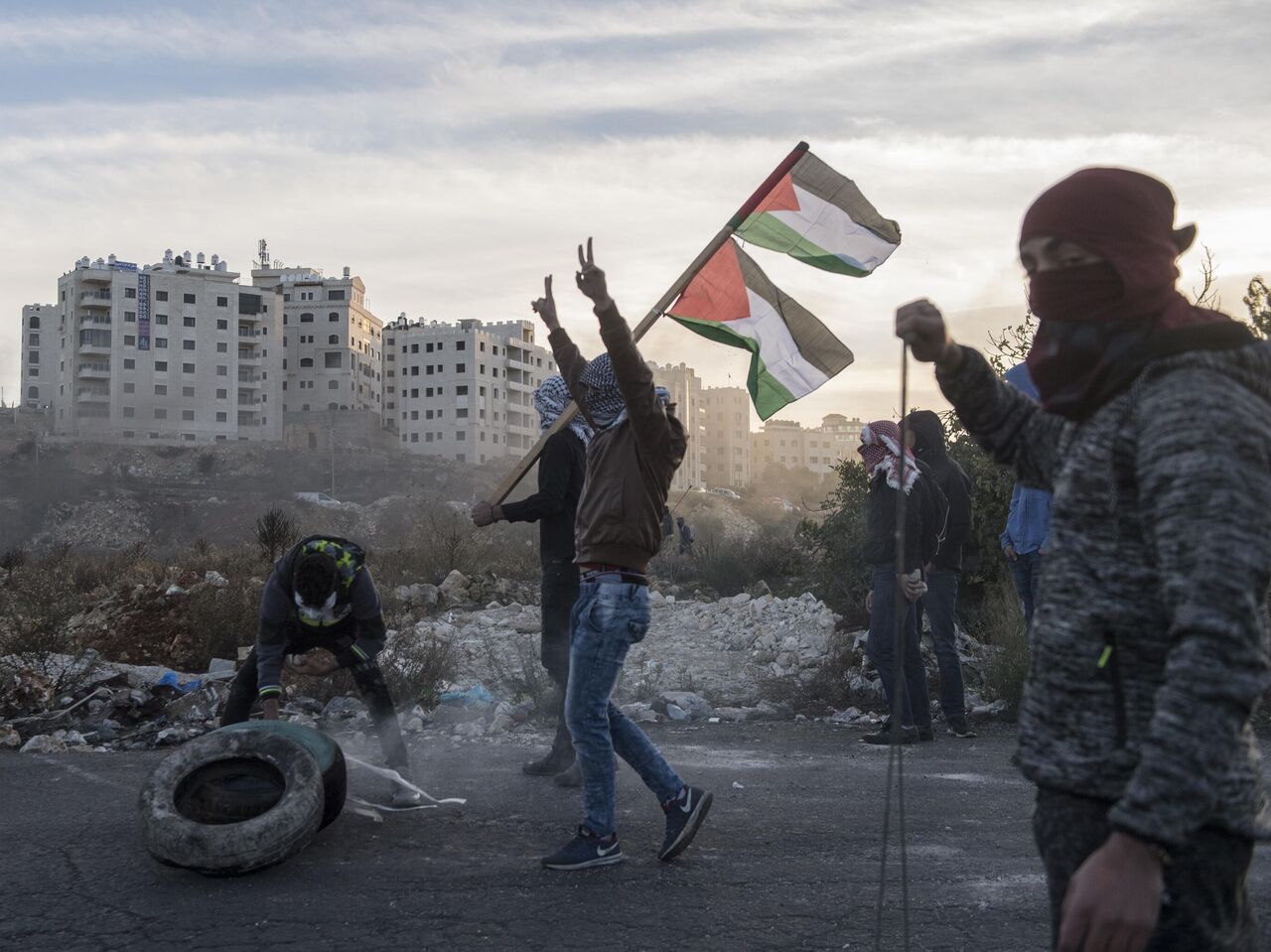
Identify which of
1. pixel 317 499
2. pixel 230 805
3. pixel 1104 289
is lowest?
pixel 230 805

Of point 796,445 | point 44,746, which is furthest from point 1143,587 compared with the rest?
point 796,445

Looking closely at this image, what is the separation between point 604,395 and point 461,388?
3706 inches

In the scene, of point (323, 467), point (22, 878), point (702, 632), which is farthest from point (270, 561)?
point (323, 467)

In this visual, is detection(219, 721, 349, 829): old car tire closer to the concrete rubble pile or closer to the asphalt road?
the asphalt road

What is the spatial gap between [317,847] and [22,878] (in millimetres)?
1142

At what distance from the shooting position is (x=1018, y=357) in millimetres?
13023

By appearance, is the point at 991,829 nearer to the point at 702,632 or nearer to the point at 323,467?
the point at 702,632

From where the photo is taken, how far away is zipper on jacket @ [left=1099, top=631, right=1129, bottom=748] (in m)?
1.78

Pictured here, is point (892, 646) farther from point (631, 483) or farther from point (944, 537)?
point (631, 483)

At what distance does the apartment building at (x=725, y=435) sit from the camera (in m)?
149

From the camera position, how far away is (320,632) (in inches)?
231

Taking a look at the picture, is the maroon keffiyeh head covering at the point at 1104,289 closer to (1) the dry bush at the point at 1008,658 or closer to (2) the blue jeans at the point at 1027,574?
(2) the blue jeans at the point at 1027,574

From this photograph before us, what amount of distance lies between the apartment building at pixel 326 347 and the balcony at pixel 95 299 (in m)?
13.4

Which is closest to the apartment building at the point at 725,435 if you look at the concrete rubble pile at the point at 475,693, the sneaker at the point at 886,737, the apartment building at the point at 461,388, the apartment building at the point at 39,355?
the apartment building at the point at 461,388
